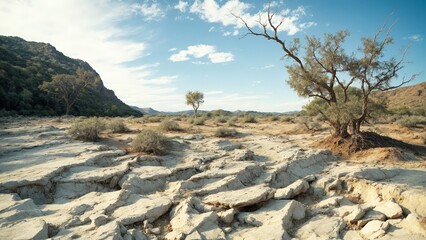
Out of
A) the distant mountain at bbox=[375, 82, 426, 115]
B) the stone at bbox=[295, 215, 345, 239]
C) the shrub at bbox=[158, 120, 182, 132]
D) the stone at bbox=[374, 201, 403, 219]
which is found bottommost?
the stone at bbox=[295, 215, 345, 239]

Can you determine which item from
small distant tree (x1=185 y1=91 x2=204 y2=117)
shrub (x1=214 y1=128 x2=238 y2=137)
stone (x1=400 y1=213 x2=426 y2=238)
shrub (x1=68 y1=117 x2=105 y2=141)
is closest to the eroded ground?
stone (x1=400 y1=213 x2=426 y2=238)

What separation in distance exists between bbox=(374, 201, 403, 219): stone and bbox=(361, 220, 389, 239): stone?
527 mm

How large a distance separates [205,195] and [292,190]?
7.71 ft

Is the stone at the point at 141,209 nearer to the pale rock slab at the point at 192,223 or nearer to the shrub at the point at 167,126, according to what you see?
the pale rock slab at the point at 192,223

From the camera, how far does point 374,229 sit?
6012mm

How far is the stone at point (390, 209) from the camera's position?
6.46 meters

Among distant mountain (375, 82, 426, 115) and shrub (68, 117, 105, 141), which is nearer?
shrub (68, 117, 105, 141)

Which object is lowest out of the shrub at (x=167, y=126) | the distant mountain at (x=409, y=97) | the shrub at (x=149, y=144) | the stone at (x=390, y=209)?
the stone at (x=390, y=209)

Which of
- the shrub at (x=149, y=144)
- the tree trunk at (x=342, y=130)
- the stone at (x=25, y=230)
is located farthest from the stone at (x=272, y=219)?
the tree trunk at (x=342, y=130)

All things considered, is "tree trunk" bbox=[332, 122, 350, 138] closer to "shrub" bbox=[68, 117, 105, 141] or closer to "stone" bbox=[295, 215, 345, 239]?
"stone" bbox=[295, 215, 345, 239]

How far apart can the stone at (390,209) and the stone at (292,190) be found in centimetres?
184

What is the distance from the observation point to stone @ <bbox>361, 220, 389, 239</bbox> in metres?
5.86

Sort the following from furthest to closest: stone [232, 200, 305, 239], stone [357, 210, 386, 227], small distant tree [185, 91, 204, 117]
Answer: small distant tree [185, 91, 204, 117] → stone [357, 210, 386, 227] → stone [232, 200, 305, 239]

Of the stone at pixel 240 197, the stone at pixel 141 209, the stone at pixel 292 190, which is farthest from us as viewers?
the stone at pixel 292 190
